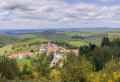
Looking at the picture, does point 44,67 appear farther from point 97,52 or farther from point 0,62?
point 97,52

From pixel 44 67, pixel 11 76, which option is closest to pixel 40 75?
pixel 44 67

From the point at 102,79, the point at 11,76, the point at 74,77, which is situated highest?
the point at 74,77

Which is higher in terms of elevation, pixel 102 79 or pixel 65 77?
pixel 65 77

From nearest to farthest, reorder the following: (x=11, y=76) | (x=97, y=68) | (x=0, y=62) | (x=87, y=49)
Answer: (x=0, y=62), (x=11, y=76), (x=97, y=68), (x=87, y=49)

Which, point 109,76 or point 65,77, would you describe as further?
point 109,76

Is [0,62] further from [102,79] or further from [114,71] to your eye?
[114,71]

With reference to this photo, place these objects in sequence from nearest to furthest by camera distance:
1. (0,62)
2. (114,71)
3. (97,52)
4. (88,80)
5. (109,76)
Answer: (88,80) < (109,76) < (114,71) < (0,62) < (97,52)

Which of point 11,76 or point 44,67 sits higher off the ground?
point 44,67

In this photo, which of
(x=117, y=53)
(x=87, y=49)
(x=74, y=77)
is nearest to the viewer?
(x=74, y=77)

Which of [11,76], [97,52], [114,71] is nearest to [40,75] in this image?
[11,76]
